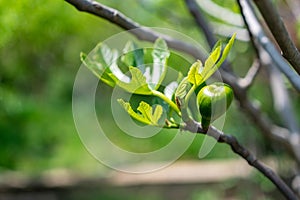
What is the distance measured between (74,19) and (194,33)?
36 centimetres

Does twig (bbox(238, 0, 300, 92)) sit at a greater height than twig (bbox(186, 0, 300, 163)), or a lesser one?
greater

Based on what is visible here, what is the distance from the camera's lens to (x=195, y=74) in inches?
15.6

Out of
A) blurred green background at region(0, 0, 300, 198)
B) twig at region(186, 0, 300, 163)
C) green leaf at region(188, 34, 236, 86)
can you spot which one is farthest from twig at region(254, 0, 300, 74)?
blurred green background at region(0, 0, 300, 198)

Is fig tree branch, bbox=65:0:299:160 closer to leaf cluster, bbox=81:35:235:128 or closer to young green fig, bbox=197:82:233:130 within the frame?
leaf cluster, bbox=81:35:235:128

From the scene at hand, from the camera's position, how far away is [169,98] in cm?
45

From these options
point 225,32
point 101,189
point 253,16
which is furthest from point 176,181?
point 253,16

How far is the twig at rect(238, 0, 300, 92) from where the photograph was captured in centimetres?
47

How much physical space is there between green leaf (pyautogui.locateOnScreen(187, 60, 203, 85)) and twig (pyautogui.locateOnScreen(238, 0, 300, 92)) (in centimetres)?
10

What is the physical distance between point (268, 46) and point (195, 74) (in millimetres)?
133

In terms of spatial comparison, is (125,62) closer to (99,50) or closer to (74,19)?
(99,50)

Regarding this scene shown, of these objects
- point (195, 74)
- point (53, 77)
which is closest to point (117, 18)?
point (195, 74)

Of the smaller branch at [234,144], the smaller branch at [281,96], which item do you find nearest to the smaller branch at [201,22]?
the smaller branch at [281,96]

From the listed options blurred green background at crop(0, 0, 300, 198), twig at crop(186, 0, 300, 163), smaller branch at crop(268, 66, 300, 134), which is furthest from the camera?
blurred green background at crop(0, 0, 300, 198)

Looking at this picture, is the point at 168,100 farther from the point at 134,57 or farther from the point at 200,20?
the point at 200,20
